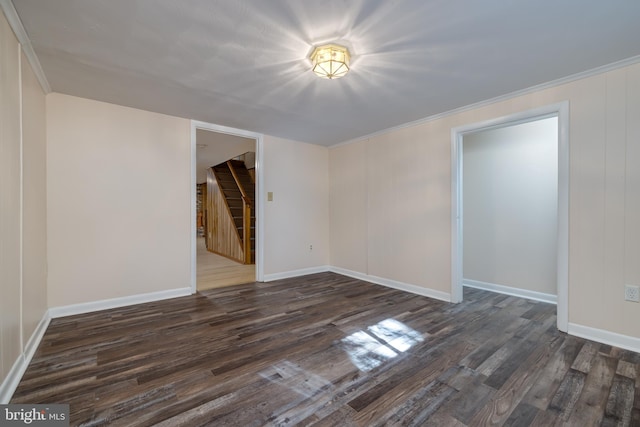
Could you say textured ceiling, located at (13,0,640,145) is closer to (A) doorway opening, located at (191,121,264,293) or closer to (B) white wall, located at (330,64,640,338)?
(B) white wall, located at (330,64,640,338)

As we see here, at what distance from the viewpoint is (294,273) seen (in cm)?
443

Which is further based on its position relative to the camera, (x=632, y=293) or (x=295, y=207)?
(x=295, y=207)

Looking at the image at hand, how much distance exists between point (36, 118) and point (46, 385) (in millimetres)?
2114

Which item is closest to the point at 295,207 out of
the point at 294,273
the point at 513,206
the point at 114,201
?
the point at 294,273

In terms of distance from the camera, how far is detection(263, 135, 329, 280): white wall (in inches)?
166

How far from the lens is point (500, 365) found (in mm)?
1859

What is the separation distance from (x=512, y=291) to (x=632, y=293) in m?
1.44

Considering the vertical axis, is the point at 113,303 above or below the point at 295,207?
below

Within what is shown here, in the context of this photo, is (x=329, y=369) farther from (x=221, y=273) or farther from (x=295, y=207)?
(x=221, y=273)

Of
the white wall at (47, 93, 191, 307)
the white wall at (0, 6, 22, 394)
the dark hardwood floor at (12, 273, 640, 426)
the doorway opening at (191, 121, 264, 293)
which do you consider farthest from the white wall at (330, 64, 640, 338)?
the white wall at (0, 6, 22, 394)

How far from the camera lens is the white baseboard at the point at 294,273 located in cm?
417

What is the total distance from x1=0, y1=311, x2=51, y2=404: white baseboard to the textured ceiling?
2112mm

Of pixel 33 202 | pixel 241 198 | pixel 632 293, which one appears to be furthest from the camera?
pixel 241 198

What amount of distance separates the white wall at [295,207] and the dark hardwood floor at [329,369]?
1.51 metres
